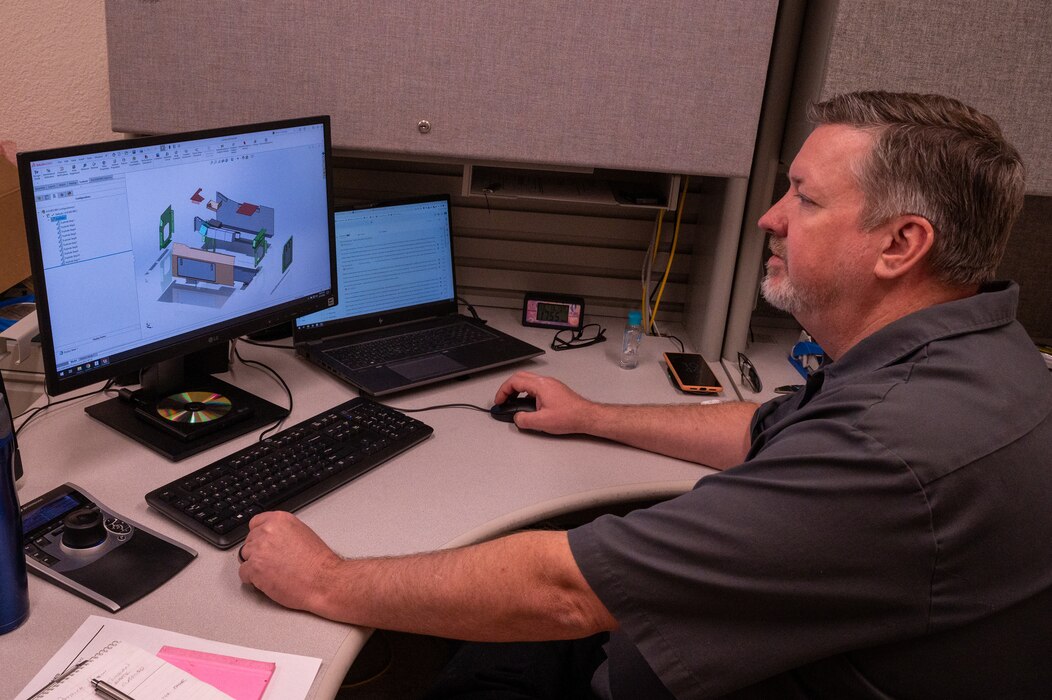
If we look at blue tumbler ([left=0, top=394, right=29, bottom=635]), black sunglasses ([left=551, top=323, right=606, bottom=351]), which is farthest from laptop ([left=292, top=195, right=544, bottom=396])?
blue tumbler ([left=0, top=394, right=29, bottom=635])

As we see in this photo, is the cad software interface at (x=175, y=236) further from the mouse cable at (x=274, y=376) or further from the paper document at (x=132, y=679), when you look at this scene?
the paper document at (x=132, y=679)

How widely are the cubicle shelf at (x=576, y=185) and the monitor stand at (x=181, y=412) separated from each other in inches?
23.7

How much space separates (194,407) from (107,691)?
1.94ft

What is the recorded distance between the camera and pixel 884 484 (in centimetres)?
79

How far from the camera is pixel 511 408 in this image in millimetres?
1458

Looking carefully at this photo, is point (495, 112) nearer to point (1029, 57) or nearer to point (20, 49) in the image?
point (1029, 57)

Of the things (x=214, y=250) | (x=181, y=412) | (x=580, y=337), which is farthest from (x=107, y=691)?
(x=580, y=337)

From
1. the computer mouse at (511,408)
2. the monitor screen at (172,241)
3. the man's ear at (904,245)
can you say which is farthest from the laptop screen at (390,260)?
the man's ear at (904,245)

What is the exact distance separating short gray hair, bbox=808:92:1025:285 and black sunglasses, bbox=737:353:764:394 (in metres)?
0.68

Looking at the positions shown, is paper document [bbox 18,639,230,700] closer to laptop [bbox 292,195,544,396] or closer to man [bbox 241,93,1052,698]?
man [bbox 241,93,1052,698]

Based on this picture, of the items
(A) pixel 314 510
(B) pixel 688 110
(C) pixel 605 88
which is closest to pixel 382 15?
(C) pixel 605 88

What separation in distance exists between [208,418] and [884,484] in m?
0.97

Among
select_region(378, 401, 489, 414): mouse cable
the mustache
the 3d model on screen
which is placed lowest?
select_region(378, 401, 489, 414): mouse cable

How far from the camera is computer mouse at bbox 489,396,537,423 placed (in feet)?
4.77
